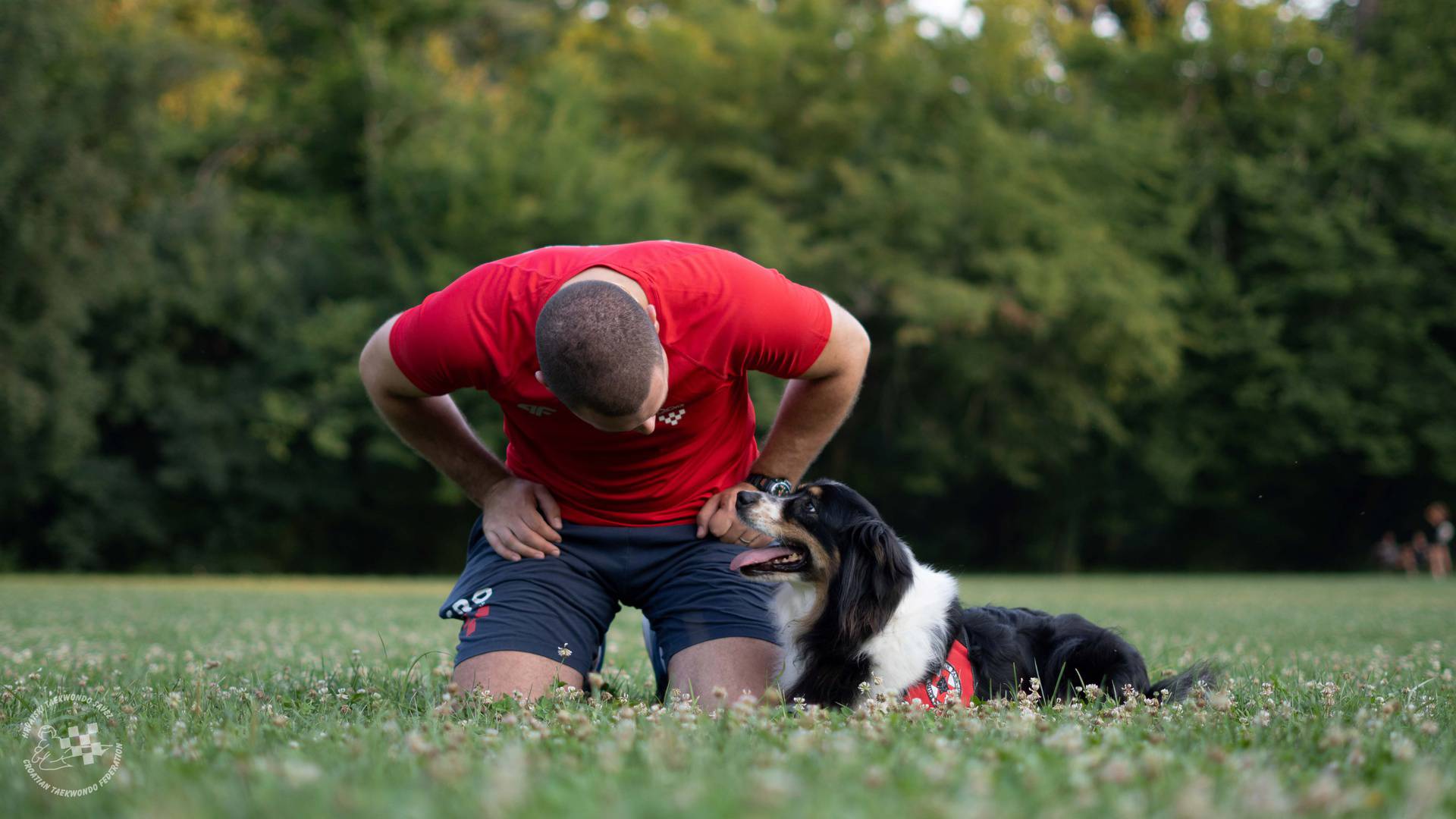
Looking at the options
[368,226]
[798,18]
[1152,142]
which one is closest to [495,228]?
[368,226]

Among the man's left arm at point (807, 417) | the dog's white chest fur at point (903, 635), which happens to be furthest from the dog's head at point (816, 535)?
the man's left arm at point (807, 417)

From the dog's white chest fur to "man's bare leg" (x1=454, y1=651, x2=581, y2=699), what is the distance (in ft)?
2.91

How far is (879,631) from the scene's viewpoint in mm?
4340

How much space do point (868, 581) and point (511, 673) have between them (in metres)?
1.40

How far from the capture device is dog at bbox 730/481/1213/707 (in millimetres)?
4309

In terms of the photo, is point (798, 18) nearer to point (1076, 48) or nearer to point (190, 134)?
point (1076, 48)

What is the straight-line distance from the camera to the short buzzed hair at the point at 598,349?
3.76 meters

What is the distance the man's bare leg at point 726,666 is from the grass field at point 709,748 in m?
0.25

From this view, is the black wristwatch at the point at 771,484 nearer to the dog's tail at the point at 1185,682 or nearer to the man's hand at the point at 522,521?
the man's hand at the point at 522,521

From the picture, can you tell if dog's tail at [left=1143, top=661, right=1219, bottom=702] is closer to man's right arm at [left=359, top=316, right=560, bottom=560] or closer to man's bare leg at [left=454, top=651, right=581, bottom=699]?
man's bare leg at [left=454, top=651, right=581, bottom=699]

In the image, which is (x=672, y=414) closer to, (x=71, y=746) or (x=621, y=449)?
(x=621, y=449)

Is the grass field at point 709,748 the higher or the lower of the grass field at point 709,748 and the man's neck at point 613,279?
the lower

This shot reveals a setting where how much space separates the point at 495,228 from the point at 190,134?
8.36m

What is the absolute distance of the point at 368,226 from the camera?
29438 millimetres
